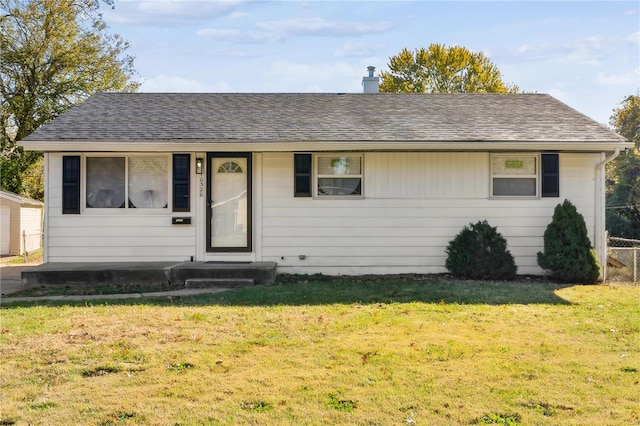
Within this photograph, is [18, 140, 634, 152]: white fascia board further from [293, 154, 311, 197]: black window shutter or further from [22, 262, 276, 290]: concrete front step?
[22, 262, 276, 290]: concrete front step

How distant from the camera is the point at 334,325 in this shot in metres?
6.07

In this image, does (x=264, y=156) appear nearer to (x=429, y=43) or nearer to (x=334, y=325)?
(x=334, y=325)

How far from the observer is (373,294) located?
821cm

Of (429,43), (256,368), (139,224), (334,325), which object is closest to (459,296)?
(334,325)

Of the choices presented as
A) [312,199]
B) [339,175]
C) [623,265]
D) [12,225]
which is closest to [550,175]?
[623,265]

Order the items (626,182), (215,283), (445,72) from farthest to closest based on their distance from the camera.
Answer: (445,72) < (626,182) < (215,283)

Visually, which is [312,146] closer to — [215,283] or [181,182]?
[181,182]

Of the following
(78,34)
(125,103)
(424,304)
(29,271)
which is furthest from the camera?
(78,34)

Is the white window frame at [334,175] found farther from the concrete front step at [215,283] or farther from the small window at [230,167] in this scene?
the concrete front step at [215,283]

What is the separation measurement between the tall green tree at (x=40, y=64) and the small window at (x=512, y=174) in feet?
63.3

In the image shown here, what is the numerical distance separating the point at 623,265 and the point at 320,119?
7414mm

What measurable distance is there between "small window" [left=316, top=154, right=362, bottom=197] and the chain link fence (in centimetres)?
521

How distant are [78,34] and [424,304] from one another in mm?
21697

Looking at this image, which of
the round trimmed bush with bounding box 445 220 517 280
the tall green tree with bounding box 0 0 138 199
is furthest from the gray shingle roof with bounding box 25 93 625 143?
the tall green tree with bounding box 0 0 138 199
